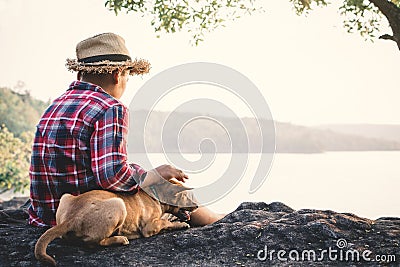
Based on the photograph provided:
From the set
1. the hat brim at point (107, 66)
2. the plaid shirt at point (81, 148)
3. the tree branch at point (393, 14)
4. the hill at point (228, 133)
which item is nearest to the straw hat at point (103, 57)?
the hat brim at point (107, 66)

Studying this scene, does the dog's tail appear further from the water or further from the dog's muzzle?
the water

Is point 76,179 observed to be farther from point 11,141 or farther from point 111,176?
point 11,141

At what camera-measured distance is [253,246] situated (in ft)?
8.51

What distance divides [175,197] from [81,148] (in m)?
0.59

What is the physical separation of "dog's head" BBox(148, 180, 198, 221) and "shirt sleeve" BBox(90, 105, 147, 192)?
231mm

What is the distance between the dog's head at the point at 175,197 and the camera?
9.39 feet

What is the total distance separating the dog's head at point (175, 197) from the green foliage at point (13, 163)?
198 inches

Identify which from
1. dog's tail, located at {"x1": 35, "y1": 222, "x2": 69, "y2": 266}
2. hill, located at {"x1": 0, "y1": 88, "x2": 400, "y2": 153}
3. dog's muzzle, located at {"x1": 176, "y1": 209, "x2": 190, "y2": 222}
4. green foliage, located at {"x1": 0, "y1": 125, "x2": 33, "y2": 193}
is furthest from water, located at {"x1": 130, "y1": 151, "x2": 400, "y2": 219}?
green foliage, located at {"x1": 0, "y1": 125, "x2": 33, "y2": 193}

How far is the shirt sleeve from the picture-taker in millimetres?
2578

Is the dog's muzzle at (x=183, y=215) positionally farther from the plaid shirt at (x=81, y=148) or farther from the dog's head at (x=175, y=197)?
the plaid shirt at (x=81, y=148)

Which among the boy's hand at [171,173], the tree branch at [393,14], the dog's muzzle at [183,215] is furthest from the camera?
the tree branch at [393,14]

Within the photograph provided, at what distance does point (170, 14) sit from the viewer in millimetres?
4195

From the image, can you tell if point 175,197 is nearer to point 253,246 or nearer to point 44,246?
point 253,246

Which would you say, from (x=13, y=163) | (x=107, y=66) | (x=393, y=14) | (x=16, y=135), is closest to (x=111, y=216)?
(x=107, y=66)
